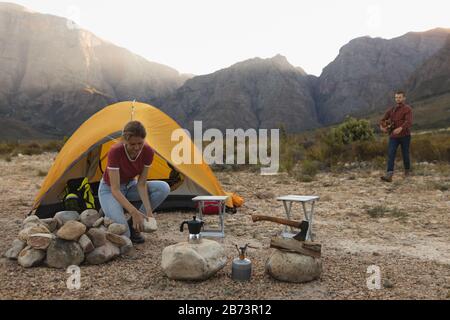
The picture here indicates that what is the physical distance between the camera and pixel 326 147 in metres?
15.2

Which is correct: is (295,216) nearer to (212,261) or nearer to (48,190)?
(212,261)

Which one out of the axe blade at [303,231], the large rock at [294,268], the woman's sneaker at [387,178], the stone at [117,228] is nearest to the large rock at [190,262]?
the large rock at [294,268]

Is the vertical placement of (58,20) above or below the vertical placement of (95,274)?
above

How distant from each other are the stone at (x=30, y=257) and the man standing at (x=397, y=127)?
867 cm

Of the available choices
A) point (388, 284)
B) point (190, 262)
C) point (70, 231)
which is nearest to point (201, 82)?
point (70, 231)

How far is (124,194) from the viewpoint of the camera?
6.02 m

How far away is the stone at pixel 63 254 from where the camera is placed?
4.77 metres

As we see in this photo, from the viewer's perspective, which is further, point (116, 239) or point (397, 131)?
point (397, 131)

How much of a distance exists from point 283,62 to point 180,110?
31.3m

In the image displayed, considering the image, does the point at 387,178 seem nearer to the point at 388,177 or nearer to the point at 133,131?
the point at 388,177

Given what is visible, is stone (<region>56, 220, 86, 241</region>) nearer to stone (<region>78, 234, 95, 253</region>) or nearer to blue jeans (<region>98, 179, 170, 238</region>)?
stone (<region>78, 234, 95, 253</region>)

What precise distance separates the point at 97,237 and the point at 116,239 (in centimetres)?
29

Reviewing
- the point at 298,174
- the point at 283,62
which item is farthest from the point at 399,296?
the point at 283,62

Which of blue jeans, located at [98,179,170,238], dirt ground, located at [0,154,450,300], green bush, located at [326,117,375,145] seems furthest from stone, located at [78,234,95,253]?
green bush, located at [326,117,375,145]
